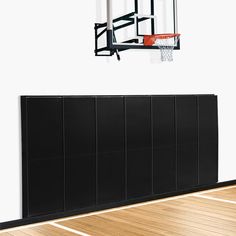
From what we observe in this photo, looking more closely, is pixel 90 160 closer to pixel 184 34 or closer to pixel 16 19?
pixel 16 19

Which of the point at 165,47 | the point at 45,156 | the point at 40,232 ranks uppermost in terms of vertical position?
the point at 165,47

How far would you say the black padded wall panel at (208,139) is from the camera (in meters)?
7.27

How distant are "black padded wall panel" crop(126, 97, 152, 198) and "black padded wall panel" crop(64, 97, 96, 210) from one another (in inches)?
23.3

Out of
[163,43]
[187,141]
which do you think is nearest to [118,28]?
[163,43]

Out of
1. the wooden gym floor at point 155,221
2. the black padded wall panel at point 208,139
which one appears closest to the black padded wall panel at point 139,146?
the wooden gym floor at point 155,221

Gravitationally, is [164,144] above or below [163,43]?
below

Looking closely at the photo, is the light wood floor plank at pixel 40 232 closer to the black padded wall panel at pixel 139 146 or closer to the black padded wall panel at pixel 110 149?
the black padded wall panel at pixel 110 149

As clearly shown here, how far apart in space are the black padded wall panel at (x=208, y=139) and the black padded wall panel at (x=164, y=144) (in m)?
0.56

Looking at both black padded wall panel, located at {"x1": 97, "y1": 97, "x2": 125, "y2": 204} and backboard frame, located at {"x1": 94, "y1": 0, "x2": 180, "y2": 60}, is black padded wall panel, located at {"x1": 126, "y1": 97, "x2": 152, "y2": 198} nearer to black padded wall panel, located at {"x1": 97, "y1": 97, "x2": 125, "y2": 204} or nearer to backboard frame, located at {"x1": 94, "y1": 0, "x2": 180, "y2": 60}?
black padded wall panel, located at {"x1": 97, "y1": 97, "x2": 125, "y2": 204}

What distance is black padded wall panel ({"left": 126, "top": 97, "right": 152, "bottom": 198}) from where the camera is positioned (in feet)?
21.2

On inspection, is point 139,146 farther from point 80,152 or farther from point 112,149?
point 80,152

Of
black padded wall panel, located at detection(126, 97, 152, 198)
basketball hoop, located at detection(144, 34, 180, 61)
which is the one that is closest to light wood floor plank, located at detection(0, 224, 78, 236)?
black padded wall panel, located at detection(126, 97, 152, 198)

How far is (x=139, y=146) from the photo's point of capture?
6551mm

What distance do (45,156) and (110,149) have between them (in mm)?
957
